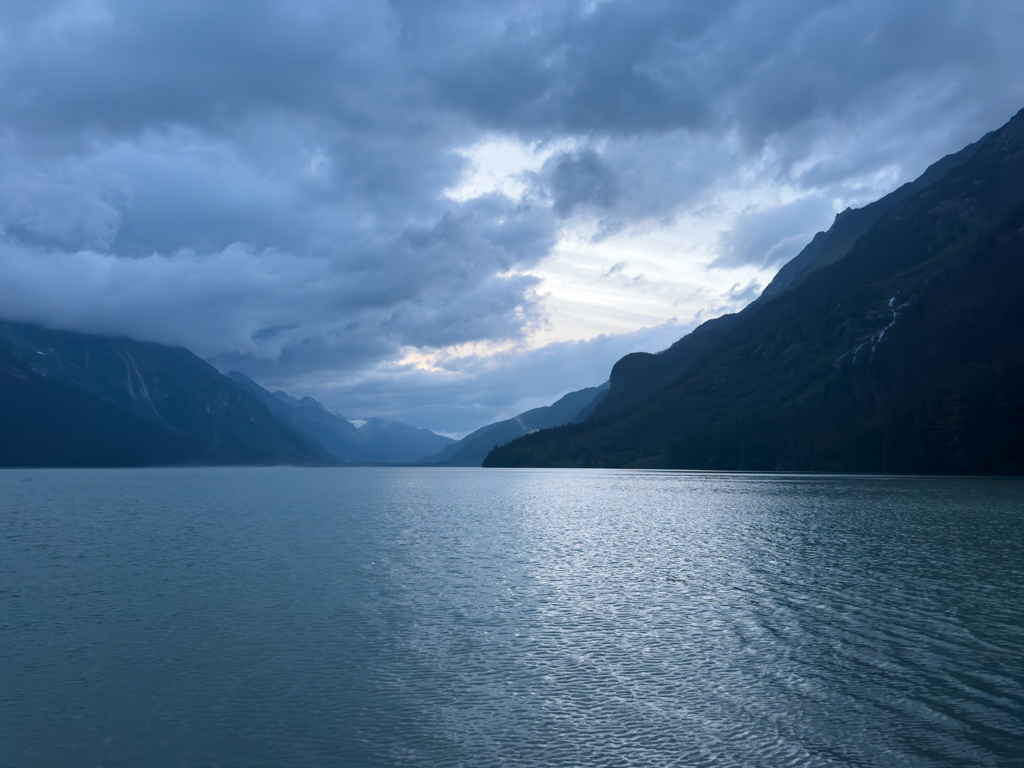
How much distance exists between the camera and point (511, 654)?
32.9 meters

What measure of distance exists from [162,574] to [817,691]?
46.2m

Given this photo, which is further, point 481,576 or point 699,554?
point 699,554

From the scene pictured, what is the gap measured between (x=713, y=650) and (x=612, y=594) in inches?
533

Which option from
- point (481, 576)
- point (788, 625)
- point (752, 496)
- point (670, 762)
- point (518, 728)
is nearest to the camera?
point (670, 762)

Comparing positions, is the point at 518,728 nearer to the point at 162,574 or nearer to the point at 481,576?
the point at 481,576

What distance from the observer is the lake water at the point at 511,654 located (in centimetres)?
2286

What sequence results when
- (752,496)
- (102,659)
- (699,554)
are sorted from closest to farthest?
(102,659) → (699,554) → (752,496)

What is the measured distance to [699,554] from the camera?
66.1 metres

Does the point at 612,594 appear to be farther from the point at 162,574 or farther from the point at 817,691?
the point at 162,574

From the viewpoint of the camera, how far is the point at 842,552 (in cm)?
6662

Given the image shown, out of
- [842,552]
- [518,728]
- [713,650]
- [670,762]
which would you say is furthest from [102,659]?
[842,552]

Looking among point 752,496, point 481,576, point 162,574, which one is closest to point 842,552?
point 481,576

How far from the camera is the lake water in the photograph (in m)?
22.9

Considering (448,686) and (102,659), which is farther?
(102,659)
